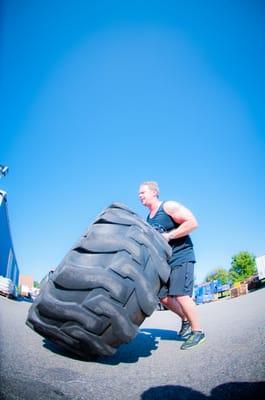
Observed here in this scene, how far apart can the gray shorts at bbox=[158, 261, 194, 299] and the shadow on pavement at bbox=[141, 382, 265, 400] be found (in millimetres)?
1167

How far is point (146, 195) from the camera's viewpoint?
2418 mm

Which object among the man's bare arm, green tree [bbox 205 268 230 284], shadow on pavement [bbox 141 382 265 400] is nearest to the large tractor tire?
shadow on pavement [bbox 141 382 265 400]

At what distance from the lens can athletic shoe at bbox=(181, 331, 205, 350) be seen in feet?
5.74

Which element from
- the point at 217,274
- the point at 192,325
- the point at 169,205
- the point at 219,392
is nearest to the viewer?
the point at 219,392

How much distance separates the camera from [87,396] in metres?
0.82

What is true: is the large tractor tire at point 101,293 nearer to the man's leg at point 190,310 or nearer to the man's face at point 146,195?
the man's leg at point 190,310

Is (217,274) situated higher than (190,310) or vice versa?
(190,310)

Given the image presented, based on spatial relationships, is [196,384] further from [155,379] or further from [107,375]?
[107,375]

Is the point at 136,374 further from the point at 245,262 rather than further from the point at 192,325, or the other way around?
the point at 245,262

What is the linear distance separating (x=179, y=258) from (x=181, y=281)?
→ 8.6 inches

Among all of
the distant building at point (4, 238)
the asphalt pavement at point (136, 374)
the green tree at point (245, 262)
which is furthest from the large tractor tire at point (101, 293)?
the green tree at point (245, 262)

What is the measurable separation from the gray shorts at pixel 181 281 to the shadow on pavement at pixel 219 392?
46.0 inches

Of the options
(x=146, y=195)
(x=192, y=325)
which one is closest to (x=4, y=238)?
(x=146, y=195)

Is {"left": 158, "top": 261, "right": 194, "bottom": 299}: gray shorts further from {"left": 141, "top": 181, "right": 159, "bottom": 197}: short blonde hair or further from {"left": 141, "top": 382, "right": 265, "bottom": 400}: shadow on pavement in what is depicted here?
{"left": 141, "top": 382, "right": 265, "bottom": 400}: shadow on pavement
